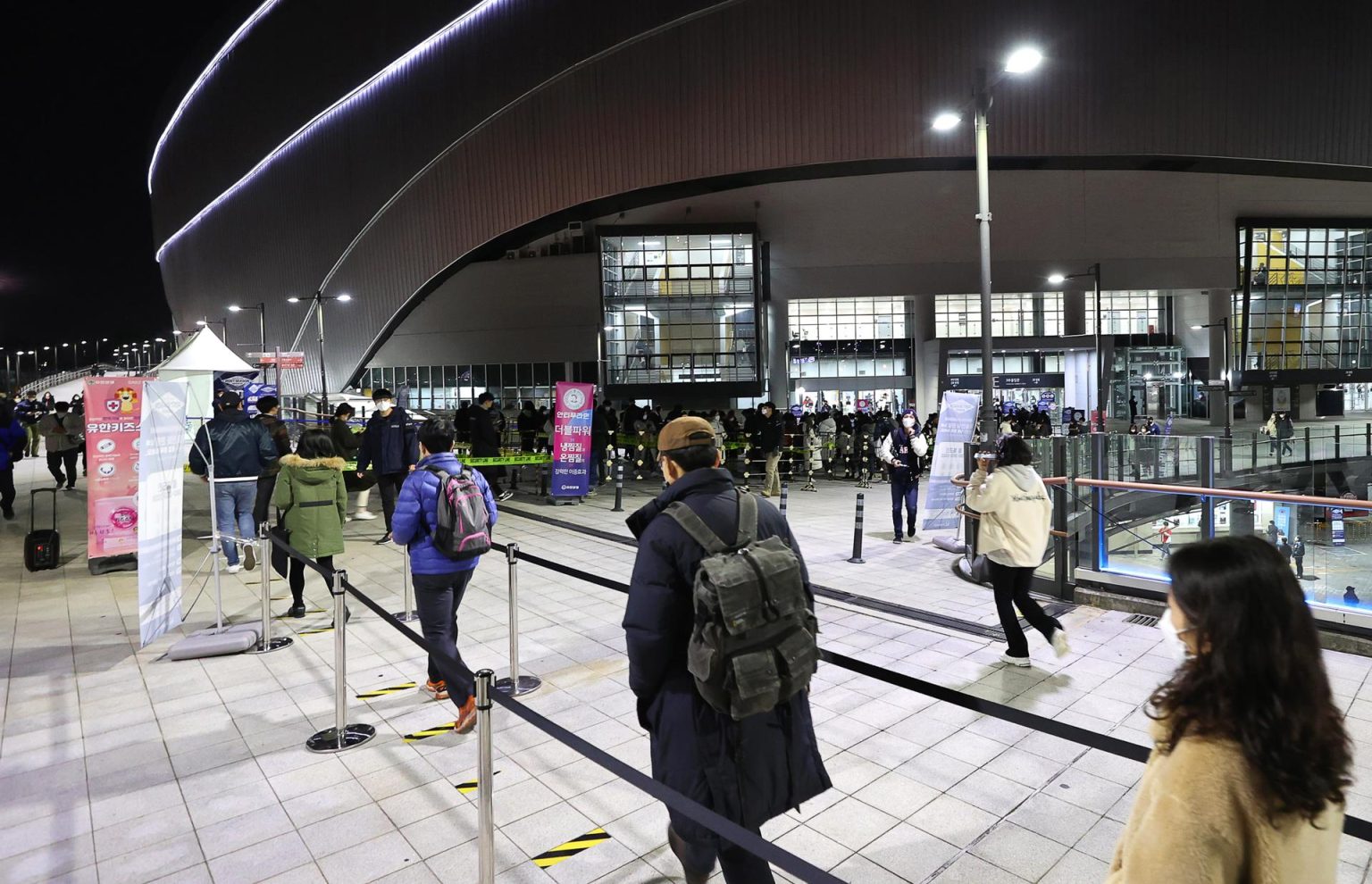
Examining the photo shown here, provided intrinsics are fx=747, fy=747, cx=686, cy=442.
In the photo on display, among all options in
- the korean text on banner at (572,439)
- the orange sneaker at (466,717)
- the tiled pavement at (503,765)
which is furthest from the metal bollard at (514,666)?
the korean text on banner at (572,439)

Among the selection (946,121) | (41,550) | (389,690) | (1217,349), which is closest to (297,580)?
(389,690)

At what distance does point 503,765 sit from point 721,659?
270cm

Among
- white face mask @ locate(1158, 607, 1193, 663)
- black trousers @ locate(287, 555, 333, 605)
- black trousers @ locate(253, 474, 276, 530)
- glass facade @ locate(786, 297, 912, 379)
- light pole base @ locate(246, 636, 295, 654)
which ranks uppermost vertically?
glass facade @ locate(786, 297, 912, 379)

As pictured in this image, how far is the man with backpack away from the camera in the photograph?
2375 millimetres

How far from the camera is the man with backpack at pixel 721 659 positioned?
93.5 inches

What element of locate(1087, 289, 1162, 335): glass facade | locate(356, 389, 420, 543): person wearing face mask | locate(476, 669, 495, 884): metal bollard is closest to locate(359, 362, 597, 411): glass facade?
locate(356, 389, 420, 543): person wearing face mask

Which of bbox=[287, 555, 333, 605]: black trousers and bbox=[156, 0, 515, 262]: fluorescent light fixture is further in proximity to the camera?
bbox=[156, 0, 515, 262]: fluorescent light fixture

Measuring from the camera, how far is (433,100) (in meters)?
34.4

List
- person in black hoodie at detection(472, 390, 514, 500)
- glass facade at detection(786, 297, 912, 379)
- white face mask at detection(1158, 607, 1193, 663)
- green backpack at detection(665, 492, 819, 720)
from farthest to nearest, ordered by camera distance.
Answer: glass facade at detection(786, 297, 912, 379) < person in black hoodie at detection(472, 390, 514, 500) < green backpack at detection(665, 492, 819, 720) < white face mask at detection(1158, 607, 1193, 663)

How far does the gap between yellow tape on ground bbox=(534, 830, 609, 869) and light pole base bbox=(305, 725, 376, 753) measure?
1838 millimetres

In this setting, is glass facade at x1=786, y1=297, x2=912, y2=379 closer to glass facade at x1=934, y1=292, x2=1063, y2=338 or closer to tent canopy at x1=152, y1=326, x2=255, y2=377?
glass facade at x1=934, y1=292, x2=1063, y2=338

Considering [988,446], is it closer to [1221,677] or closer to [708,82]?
[1221,677]

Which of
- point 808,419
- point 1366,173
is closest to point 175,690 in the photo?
point 808,419

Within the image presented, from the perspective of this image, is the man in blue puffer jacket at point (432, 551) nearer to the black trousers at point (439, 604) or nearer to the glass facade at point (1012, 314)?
the black trousers at point (439, 604)
